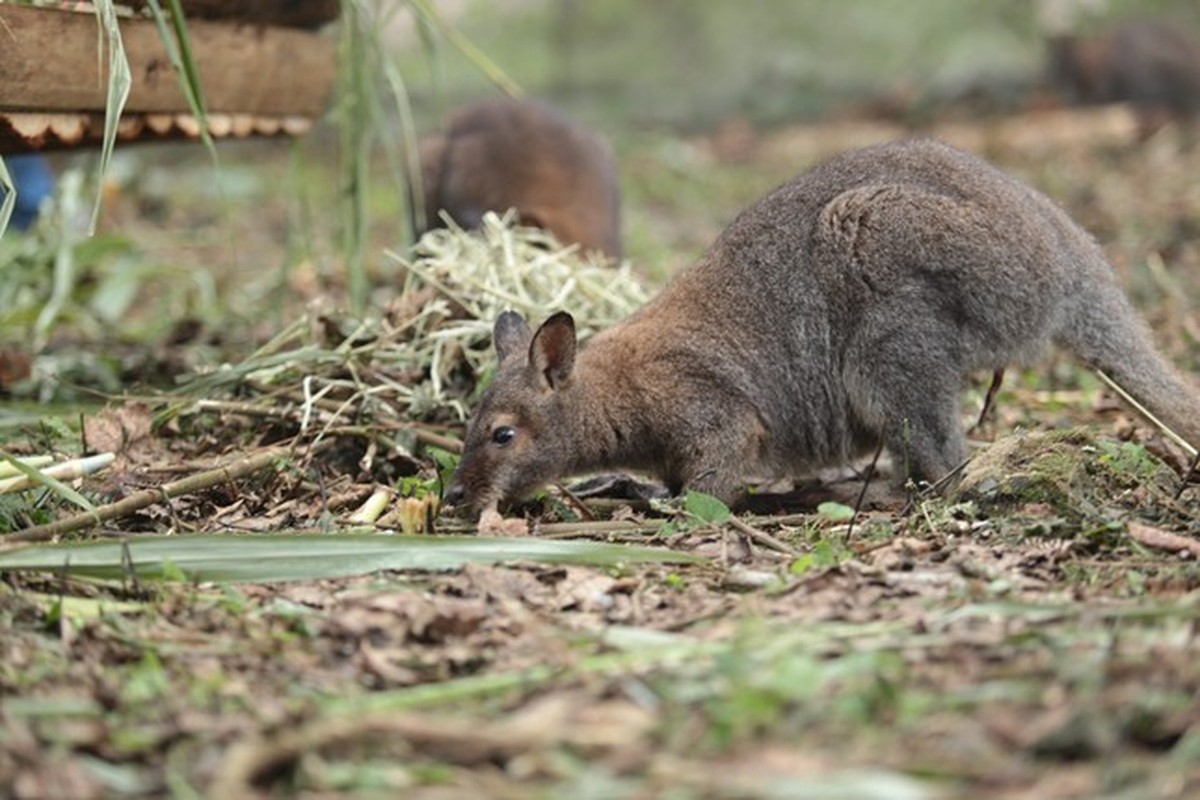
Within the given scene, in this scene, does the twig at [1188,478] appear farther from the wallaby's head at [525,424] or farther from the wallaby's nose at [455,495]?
the wallaby's nose at [455,495]

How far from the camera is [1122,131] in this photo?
14133mm

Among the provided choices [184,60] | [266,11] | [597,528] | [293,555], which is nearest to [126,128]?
[266,11]

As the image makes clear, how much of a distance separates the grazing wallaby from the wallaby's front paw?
37.7 ft

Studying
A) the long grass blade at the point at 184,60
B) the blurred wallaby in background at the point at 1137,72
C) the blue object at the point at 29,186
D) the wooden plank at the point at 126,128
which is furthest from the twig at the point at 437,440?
the blurred wallaby in background at the point at 1137,72

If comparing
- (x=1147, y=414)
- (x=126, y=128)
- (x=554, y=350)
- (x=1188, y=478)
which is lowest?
(x=1188, y=478)

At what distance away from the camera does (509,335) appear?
212 inches

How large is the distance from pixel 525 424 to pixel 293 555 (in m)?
1.35

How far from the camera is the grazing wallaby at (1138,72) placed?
14.8 meters

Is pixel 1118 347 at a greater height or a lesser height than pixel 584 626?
greater

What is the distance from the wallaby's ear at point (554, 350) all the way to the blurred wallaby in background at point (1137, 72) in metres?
10.9

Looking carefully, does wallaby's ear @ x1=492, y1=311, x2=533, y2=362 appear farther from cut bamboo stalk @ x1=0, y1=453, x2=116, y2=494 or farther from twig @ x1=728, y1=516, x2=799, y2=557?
cut bamboo stalk @ x1=0, y1=453, x2=116, y2=494

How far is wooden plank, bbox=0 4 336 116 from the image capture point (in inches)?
205

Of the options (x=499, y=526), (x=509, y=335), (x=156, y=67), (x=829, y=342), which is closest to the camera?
(x=499, y=526)

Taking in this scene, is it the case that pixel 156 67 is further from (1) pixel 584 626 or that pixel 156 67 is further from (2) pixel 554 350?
(1) pixel 584 626
